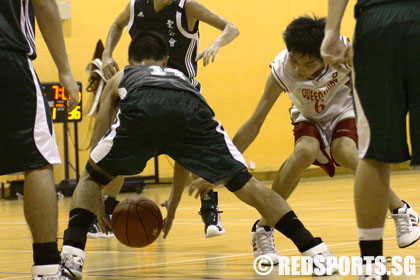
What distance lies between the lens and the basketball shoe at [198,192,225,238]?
18.8ft

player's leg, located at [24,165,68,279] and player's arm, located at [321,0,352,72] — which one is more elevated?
player's arm, located at [321,0,352,72]

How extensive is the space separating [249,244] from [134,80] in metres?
1.63

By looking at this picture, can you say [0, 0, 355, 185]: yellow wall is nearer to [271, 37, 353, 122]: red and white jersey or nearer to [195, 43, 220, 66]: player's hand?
[195, 43, 220, 66]: player's hand

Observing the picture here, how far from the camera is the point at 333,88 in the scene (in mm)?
4871

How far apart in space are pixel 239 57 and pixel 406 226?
885cm

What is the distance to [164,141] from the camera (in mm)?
3955

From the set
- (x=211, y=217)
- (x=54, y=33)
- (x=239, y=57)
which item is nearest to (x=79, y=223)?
(x=54, y=33)

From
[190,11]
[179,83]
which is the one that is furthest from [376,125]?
[190,11]

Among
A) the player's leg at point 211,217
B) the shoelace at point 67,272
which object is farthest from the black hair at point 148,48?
the player's leg at point 211,217

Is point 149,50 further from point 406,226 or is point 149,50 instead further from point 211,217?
point 211,217

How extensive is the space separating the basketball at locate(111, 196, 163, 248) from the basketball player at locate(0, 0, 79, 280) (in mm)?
1040

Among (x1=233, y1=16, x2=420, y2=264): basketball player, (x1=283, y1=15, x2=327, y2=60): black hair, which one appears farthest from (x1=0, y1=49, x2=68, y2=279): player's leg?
(x1=283, y1=15, x2=327, y2=60): black hair

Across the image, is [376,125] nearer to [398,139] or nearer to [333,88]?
[398,139]

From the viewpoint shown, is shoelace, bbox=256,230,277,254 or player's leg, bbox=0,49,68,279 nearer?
player's leg, bbox=0,49,68,279
